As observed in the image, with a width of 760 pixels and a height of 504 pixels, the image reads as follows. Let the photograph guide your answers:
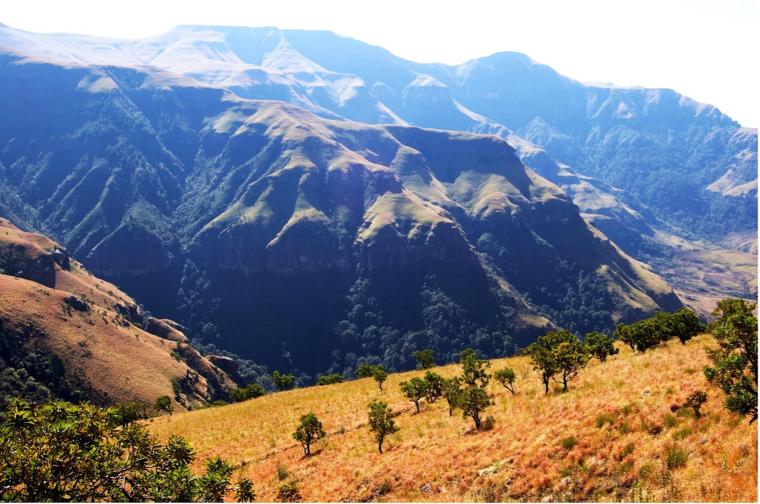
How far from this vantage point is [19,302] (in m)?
163

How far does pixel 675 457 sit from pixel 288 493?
26493mm

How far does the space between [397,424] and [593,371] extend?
65.3 ft

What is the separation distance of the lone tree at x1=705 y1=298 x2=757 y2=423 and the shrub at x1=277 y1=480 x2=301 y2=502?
28771mm

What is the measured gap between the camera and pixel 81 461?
1852cm

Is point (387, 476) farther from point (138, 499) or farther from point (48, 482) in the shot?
point (48, 482)

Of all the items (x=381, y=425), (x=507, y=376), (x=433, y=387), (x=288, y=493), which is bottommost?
(x=288, y=493)

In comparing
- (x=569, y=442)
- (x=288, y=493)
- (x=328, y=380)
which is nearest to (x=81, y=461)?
(x=288, y=493)

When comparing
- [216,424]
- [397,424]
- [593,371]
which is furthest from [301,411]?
[593,371]

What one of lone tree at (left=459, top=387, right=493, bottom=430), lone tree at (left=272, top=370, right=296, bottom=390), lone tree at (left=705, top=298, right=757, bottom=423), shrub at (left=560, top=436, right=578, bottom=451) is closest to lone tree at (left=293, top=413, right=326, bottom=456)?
lone tree at (left=459, top=387, right=493, bottom=430)

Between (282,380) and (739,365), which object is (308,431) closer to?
(739,365)

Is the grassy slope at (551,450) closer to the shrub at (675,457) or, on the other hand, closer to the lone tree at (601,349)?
the shrub at (675,457)

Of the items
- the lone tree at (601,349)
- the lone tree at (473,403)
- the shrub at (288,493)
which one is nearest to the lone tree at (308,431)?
the shrub at (288,493)

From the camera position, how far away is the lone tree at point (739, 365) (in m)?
22.4

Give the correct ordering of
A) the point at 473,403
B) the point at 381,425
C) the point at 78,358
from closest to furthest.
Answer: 1. the point at 473,403
2. the point at 381,425
3. the point at 78,358
